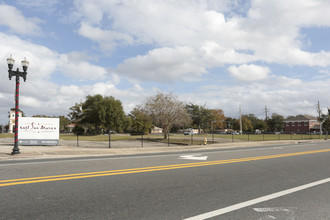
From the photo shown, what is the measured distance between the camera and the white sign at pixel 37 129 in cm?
2165

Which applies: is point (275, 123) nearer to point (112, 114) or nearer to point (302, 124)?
point (302, 124)

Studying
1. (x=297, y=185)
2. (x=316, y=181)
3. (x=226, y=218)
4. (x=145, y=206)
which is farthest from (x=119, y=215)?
(x=316, y=181)

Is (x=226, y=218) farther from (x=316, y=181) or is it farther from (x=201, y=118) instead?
(x=201, y=118)

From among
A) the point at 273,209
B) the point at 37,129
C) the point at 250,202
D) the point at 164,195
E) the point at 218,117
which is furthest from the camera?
the point at 218,117

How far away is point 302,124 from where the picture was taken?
349ft

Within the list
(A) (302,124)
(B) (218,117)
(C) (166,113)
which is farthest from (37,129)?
(A) (302,124)

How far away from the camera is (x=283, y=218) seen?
164 inches

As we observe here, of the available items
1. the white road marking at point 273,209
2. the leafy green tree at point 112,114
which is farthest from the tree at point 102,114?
the white road marking at point 273,209

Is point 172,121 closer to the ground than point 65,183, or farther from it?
farther from it

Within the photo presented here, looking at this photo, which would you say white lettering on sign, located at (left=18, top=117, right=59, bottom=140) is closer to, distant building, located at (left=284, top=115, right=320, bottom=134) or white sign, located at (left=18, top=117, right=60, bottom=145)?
white sign, located at (left=18, top=117, right=60, bottom=145)

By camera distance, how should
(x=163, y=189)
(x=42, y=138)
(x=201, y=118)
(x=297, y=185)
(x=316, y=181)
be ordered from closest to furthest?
(x=163, y=189) → (x=297, y=185) → (x=316, y=181) → (x=42, y=138) → (x=201, y=118)

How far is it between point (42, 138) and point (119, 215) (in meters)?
20.7

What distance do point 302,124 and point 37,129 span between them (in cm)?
10988

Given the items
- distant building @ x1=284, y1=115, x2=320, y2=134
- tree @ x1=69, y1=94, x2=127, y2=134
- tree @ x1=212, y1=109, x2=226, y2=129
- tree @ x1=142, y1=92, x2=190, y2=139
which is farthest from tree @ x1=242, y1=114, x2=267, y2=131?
tree @ x1=142, y1=92, x2=190, y2=139
